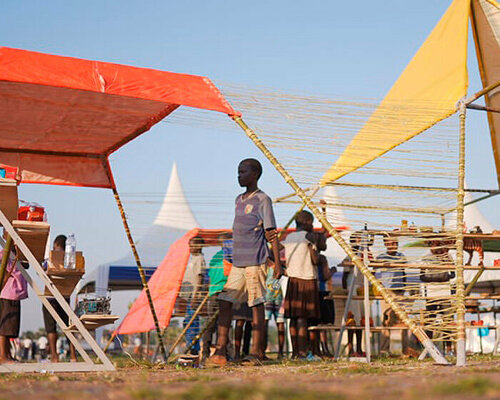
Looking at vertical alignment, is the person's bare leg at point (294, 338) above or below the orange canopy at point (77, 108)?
below

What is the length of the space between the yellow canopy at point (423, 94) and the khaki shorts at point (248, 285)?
166 cm

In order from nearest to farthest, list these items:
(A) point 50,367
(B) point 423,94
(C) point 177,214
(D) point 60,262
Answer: (A) point 50,367, (D) point 60,262, (B) point 423,94, (C) point 177,214

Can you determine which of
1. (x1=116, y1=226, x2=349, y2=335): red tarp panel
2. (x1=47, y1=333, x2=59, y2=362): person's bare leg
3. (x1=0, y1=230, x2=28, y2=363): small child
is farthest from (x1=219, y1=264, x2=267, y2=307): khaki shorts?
(x1=116, y1=226, x2=349, y2=335): red tarp panel

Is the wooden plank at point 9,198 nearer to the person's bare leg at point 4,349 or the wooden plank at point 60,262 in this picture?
the wooden plank at point 60,262

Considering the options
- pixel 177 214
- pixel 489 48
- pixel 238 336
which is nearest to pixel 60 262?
pixel 238 336

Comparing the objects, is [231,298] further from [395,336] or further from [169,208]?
[169,208]

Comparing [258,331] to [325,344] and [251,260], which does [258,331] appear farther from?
[325,344]

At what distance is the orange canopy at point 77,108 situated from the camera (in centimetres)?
551

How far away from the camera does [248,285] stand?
600 cm

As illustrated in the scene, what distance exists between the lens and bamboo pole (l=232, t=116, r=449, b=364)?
538cm

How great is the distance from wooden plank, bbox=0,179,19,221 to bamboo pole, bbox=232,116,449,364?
1859 millimetres

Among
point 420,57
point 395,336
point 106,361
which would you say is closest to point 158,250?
point 420,57

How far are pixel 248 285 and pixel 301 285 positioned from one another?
1688 mm

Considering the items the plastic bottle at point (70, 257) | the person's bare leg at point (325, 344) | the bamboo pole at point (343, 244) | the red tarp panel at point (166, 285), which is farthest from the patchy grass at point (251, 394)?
the red tarp panel at point (166, 285)
